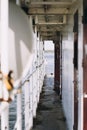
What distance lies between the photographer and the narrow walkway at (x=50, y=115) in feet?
21.0

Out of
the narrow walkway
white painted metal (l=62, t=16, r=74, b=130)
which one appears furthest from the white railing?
white painted metal (l=62, t=16, r=74, b=130)

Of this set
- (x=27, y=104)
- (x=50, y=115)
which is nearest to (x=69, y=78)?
(x=27, y=104)

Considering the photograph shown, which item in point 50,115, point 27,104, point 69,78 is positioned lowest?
point 50,115

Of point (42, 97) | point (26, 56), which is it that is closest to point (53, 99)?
point (42, 97)

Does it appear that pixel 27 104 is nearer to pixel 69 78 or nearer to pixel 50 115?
pixel 69 78

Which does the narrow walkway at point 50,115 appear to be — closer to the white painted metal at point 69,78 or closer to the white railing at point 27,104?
the white railing at point 27,104

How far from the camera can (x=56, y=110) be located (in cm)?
817

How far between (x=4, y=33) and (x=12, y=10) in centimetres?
→ 42

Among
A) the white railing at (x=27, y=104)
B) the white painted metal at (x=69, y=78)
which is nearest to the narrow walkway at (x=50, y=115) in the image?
the white railing at (x=27, y=104)

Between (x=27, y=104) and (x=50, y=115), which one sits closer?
(x=27, y=104)

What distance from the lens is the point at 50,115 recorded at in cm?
757

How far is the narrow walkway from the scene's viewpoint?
6402mm

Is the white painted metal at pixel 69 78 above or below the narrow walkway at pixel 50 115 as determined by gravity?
above

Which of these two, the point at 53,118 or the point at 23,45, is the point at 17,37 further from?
the point at 53,118
